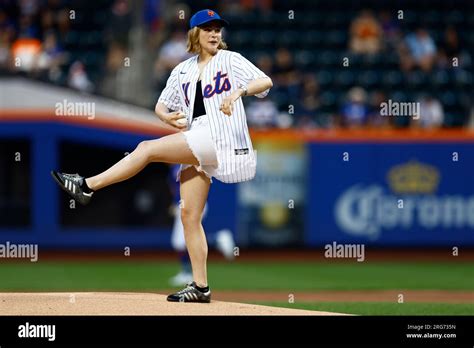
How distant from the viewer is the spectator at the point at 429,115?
59.2 feet

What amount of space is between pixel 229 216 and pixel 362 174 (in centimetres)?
233

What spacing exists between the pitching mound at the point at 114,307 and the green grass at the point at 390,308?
4.56ft

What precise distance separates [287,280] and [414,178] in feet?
14.3

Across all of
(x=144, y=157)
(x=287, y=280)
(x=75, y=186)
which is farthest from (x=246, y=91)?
(x=287, y=280)

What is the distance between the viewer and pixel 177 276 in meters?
13.4

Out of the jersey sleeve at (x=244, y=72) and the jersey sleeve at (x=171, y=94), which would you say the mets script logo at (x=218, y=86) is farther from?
the jersey sleeve at (x=171, y=94)

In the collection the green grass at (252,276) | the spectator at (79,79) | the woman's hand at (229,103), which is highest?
the spectator at (79,79)

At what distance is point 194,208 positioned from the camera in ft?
24.8

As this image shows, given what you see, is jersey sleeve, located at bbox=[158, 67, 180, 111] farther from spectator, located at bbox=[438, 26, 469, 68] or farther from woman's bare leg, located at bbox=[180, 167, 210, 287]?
spectator, located at bbox=[438, 26, 469, 68]

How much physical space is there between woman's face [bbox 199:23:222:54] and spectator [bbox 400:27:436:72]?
1200cm

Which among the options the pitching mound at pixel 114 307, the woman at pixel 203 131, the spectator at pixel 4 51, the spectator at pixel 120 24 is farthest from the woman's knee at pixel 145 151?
the spectator at pixel 120 24

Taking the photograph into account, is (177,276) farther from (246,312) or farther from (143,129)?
(246,312)

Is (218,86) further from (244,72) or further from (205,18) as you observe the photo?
(205,18)
